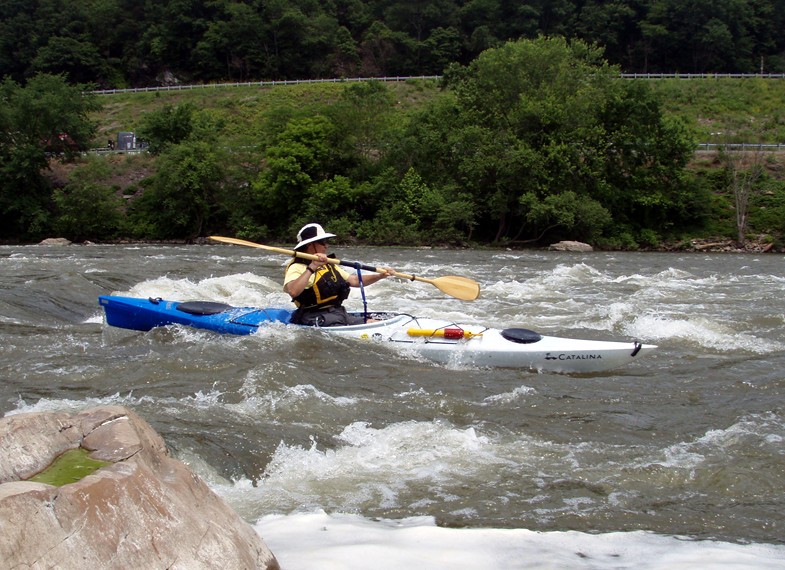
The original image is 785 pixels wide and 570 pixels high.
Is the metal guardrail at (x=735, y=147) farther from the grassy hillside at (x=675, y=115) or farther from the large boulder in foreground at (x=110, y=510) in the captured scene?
the large boulder in foreground at (x=110, y=510)

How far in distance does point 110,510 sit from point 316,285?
188 inches

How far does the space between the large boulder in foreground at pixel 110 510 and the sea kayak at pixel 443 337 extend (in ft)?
13.1

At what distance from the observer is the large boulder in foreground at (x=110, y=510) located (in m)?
2.01

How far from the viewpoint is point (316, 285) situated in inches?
272

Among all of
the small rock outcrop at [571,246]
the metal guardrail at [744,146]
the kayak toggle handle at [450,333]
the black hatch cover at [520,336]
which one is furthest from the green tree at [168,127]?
the black hatch cover at [520,336]

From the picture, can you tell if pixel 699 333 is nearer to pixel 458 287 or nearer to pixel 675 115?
pixel 458 287

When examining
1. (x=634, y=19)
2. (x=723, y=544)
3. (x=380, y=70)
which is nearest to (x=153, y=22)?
(x=380, y=70)

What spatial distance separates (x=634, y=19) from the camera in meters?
49.5

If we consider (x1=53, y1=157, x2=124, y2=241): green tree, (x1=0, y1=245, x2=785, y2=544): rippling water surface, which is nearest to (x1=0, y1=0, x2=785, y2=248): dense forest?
(x1=53, y1=157, x2=124, y2=241): green tree

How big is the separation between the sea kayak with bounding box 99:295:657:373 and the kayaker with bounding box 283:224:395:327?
6.4 inches

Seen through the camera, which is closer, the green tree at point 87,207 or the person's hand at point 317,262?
the person's hand at point 317,262

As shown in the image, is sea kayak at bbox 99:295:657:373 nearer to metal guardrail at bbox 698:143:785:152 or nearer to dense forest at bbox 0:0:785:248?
dense forest at bbox 0:0:785:248

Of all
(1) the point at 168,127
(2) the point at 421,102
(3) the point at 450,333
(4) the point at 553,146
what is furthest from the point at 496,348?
(2) the point at 421,102

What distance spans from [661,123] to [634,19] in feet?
91.0
